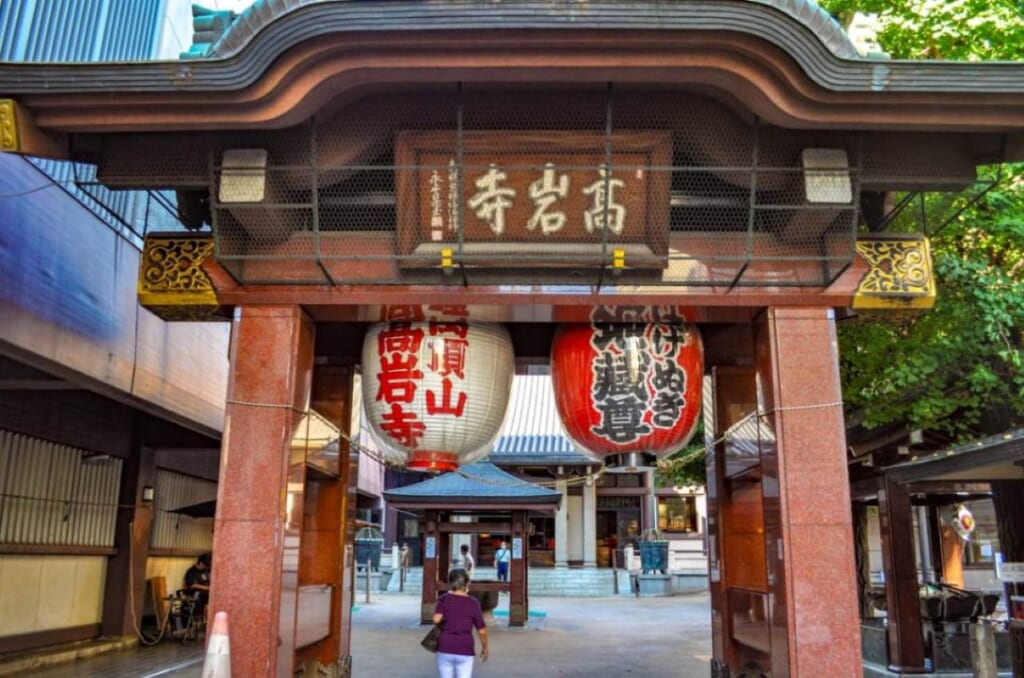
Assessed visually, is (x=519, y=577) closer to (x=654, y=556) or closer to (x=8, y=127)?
(x=654, y=556)

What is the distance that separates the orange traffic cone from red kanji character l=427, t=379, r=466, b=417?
1927 millimetres

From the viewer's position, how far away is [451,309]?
5656 mm

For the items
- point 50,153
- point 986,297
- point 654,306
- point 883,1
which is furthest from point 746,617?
point 883,1

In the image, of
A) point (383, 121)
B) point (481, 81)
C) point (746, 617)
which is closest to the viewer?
point (481, 81)

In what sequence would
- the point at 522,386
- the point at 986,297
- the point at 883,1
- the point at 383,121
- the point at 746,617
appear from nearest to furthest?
A: the point at 383,121 → the point at 746,617 → the point at 986,297 → the point at 883,1 → the point at 522,386

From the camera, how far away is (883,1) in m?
9.00

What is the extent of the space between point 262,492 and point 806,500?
11.8 ft

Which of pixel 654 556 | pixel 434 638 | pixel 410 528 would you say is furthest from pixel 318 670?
pixel 410 528

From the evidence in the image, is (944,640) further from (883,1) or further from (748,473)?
(883,1)

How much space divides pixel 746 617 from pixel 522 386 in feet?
83.6

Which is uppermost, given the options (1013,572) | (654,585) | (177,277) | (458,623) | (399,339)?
(177,277)

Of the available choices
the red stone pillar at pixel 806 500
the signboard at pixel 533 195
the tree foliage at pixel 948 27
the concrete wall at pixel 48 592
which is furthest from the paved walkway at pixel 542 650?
the tree foliage at pixel 948 27

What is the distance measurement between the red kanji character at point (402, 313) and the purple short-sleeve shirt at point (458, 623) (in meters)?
2.53

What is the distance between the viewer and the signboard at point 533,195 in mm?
5133
